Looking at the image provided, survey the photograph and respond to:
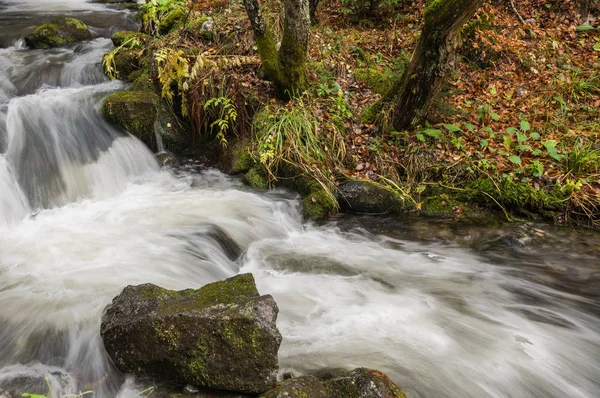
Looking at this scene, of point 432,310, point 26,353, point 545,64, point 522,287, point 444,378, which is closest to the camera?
point 26,353

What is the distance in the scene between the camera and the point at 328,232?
5762 millimetres

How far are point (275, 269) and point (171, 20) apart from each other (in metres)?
6.11

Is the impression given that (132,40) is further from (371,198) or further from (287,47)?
(371,198)

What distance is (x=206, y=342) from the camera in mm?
2797

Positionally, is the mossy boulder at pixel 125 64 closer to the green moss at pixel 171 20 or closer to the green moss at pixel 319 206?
the green moss at pixel 171 20

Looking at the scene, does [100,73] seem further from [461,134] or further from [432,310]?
[432,310]

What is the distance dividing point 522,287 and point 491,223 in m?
1.20

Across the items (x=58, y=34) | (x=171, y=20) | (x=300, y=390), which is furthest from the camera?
(x=58, y=34)

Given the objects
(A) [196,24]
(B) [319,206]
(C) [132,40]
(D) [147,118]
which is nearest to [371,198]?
(B) [319,206]

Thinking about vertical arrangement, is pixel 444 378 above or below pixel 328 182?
below

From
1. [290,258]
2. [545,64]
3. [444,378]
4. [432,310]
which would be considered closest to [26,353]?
[290,258]

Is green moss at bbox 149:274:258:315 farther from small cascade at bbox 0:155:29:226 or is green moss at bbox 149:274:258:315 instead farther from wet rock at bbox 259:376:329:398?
small cascade at bbox 0:155:29:226

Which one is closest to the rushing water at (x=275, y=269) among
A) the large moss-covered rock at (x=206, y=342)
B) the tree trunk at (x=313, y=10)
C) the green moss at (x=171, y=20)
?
the large moss-covered rock at (x=206, y=342)

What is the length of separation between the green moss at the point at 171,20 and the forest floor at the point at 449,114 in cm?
40
